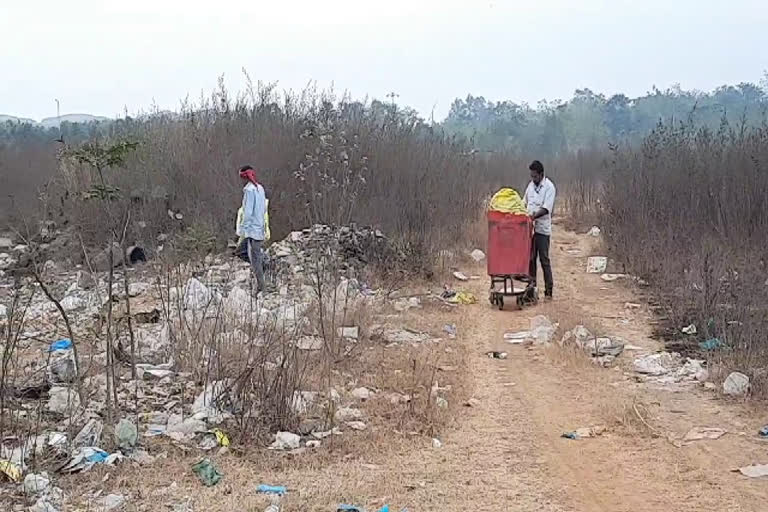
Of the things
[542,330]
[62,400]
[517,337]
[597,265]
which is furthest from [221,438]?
[597,265]

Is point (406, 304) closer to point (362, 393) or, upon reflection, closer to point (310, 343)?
point (310, 343)

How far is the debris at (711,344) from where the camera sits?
755 cm

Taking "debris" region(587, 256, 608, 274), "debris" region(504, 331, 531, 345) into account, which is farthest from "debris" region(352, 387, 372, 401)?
"debris" region(587, 256, 608, 274)

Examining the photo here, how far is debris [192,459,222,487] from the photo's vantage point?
484cm

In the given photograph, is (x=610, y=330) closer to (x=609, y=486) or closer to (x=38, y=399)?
(x=609, y=486)

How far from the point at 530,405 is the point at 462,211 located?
9.91m

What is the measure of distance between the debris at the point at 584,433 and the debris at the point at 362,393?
1490 mm

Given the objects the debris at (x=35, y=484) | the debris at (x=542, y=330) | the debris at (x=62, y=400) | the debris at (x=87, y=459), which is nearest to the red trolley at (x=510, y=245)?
the debris at (x=542, y=330)

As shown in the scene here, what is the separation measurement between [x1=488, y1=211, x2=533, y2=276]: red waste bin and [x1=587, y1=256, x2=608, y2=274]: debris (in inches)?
140

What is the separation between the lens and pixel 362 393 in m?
6.47

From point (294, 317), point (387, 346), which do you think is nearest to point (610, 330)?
point (387, 346)

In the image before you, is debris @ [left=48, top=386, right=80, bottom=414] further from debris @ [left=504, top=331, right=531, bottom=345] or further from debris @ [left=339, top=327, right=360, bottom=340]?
debris @ [left=504, top=331, right=531, bottom=345]

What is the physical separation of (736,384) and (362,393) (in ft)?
9.09

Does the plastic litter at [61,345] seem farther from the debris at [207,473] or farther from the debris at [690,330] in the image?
the debris at [690,330]
